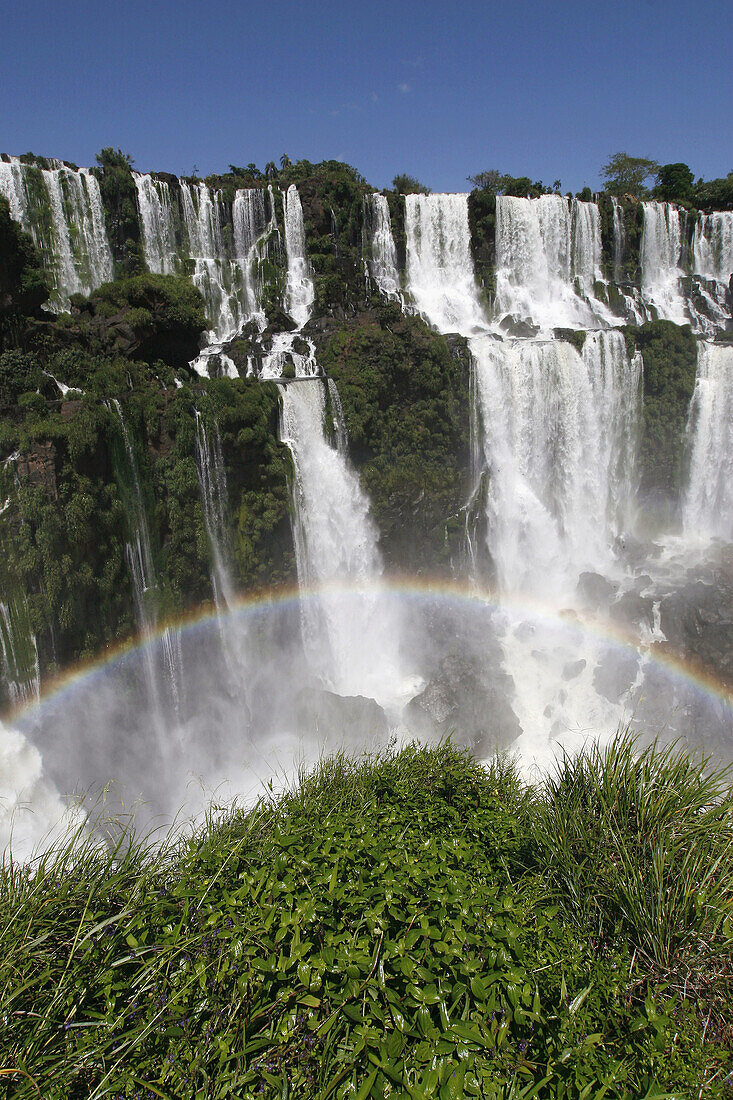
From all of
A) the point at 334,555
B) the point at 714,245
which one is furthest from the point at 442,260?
the point at 334,555

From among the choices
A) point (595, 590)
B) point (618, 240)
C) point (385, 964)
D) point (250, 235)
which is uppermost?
point (250, 235)

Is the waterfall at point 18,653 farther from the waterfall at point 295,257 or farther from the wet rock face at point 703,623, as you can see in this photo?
the waterfall at point 295,257

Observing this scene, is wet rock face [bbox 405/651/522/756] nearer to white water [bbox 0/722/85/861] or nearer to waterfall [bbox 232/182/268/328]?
white water [bbox 0/722/85/861]

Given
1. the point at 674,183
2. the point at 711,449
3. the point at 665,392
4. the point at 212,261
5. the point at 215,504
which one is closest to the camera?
the point at 215,504

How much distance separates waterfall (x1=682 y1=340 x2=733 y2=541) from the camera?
25844 millimetres

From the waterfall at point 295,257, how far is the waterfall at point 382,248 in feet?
11.0

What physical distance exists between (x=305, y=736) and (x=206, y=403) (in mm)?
9813

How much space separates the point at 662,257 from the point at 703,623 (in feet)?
83.4

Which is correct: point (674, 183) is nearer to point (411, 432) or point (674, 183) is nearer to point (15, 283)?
point (411, 432)

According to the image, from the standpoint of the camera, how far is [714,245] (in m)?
34.7

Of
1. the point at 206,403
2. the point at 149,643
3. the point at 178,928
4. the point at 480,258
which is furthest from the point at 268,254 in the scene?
the point at 178,928

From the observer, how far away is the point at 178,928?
11.8 feet

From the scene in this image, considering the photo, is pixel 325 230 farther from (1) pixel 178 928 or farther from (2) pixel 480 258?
(1) pixel 178 928

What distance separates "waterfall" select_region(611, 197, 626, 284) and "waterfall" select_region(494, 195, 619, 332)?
3.93 ft
